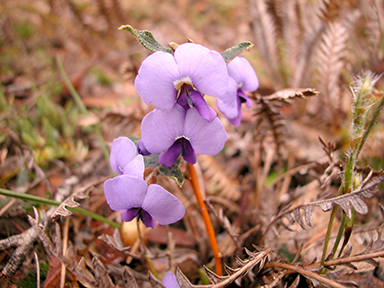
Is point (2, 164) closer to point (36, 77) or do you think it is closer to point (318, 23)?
point (36, 77)

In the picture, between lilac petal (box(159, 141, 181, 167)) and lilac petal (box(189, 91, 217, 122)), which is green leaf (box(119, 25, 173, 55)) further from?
lilac petal (box(159, 141, 181, 167))

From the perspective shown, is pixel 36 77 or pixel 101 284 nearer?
pixel 101 284

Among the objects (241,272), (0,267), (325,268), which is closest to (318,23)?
(325,268)

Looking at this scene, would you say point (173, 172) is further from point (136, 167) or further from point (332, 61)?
point (332, 61)

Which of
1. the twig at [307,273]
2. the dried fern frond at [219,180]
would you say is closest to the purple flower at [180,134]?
the twig at [307,273]

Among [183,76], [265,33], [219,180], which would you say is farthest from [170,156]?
[265,33]

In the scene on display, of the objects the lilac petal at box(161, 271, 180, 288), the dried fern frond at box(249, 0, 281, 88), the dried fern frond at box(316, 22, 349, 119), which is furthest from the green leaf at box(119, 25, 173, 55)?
the dried fern frond at box(249, 0, 281, 88)
